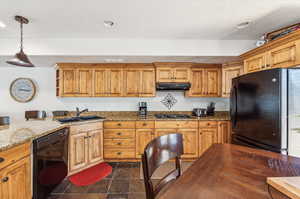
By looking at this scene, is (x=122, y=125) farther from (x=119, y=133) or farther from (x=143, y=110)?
(x=143, y=110)

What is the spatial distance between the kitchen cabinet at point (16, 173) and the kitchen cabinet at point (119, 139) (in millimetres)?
1464

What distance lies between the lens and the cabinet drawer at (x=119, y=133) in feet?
9.73

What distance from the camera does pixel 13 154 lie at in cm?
135

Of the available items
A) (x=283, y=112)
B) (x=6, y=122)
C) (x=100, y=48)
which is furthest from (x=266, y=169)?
(x=6, y=122)

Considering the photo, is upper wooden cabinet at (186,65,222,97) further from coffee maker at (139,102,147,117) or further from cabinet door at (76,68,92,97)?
cabinet door at (76,68,92,97)

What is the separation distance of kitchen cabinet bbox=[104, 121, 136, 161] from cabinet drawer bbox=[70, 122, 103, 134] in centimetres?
15

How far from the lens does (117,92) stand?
3.27 m

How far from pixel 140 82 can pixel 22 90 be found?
109 inches

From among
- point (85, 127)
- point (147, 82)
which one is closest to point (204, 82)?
point (147, 82)

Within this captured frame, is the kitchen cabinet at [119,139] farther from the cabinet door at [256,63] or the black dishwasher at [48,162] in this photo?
the cabinet door at [256,63]

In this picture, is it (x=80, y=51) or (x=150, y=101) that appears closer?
(x=80, y=51)

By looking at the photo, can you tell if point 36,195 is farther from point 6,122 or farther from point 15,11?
point 15,11

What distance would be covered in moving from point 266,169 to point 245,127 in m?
1.36

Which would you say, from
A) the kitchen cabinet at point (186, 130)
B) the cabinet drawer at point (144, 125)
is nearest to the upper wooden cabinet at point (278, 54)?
the kitchen cabinet at point (186, 130)
